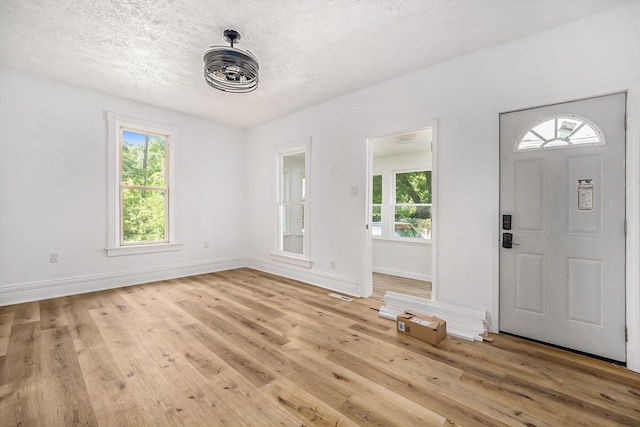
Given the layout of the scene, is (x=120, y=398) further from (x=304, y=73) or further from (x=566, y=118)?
(x=566, y=118)

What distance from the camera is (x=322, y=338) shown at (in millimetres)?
2629

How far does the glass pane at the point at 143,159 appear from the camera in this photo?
4.43m

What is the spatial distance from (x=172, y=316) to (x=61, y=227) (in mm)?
2212

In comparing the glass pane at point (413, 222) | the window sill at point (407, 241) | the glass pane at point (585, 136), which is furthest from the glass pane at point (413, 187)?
the glass pane at point (585, 136)

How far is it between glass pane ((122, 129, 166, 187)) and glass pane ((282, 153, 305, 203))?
6.90 ft

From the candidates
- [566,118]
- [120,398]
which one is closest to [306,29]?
[566,118]

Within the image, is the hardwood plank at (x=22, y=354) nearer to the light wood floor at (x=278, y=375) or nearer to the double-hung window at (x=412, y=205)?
the light wood floor at (x=278, y=375)

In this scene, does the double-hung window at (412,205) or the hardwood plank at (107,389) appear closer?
the hardwood plank at (107,389)

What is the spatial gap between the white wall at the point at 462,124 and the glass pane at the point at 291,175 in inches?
30.2

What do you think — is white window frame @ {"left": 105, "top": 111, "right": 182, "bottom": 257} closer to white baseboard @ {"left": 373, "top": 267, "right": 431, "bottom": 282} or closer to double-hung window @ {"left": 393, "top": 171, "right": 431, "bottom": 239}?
white baseboard @ {"left": 373, "top": 267, "right": 431, "bottom": 282}

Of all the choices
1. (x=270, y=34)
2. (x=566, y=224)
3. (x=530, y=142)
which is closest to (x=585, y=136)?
(x=530, y=142)

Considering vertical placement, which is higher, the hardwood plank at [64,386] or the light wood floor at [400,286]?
the hardwood plank at [64,386]

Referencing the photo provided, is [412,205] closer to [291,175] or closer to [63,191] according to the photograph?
[291,175]

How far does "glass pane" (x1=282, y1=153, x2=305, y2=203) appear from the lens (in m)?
5.27
